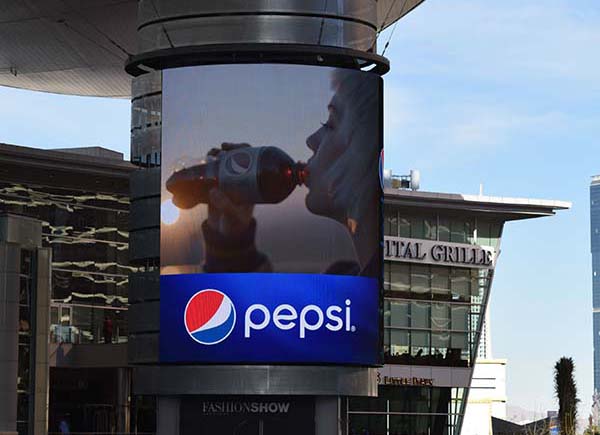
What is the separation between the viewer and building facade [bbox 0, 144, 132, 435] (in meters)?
70.9

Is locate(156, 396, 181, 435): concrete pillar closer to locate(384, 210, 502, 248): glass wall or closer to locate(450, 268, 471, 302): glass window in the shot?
locate(384, 210, 502, 248): glass wall

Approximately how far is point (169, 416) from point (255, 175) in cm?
840

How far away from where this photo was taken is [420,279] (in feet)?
276

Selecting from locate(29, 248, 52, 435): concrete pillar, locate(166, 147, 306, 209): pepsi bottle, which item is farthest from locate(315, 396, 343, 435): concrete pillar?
locate(29, 248, 52, 435): concrete pillar

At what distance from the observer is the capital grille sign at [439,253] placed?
83.1 m

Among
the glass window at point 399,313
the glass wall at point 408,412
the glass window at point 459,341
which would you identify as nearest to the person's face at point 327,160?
the glass window at point 399,313

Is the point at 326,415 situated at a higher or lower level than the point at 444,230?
lower

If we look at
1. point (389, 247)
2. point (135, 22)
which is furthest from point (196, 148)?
point (389, 247)

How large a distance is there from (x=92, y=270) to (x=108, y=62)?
1002 cm

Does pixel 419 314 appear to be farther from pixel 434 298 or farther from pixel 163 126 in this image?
pixel 163 126

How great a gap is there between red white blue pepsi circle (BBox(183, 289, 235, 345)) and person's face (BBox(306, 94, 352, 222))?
4.19m

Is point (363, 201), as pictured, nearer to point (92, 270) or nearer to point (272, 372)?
point (272, 372)

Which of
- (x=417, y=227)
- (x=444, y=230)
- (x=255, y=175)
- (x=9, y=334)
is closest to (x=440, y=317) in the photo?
(x=444, y=230)

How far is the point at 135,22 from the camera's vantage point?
2699 inches
